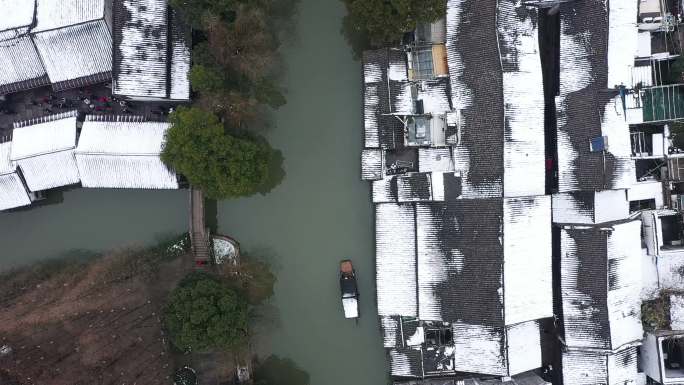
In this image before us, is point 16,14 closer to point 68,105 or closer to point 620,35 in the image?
point 68,105

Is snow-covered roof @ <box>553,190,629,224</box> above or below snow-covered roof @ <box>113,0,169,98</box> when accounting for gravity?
below

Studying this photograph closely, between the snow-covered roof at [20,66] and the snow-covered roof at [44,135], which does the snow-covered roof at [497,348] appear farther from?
the snow-covered roof at [20,66]

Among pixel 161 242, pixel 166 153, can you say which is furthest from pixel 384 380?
pixel 166 153

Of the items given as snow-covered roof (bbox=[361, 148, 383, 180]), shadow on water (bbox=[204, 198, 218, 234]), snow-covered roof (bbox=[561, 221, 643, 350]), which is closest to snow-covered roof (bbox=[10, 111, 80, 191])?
shadow on water (bbox=[204, 198, 218, 234])

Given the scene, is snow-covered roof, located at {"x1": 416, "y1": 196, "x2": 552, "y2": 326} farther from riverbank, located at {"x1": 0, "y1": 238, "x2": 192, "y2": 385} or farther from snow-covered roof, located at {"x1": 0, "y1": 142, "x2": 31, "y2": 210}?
snow-covered roof, located at {"x1": 0, "y1": 142, "x2": 31, "y2": 210}

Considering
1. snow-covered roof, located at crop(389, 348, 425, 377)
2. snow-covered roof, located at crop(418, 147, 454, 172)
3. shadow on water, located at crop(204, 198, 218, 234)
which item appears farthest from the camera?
shadow on water, located at crop(204, 198, 218, 234)

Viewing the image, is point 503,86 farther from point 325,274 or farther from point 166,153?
point 166,153
